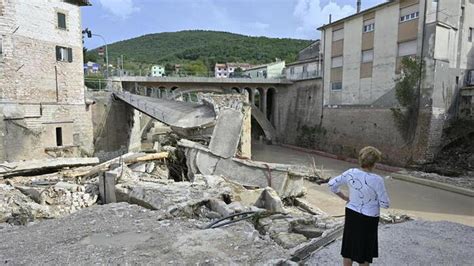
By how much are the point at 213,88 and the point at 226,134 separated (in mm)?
20305

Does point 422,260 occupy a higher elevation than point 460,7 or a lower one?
lower

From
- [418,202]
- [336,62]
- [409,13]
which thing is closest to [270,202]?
[418,202]

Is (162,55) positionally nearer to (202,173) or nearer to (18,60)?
(18,60)

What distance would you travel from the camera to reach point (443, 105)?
66.2ft

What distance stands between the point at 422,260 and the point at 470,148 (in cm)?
1935

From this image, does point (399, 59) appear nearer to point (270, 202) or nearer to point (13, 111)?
point (270, 202)

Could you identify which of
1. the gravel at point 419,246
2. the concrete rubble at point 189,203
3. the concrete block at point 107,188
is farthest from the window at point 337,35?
the gravel at point 419,246

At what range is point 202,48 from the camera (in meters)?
93.2

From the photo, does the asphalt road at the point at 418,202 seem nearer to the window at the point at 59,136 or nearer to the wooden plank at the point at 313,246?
the wooden plank at the point at 313,246

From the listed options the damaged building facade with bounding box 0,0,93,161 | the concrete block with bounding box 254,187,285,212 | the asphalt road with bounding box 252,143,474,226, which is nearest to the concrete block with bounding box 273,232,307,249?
the concrete block with bounding box 254,187,285,212

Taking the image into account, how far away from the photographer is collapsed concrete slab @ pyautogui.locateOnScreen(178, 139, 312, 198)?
11281 millimetres

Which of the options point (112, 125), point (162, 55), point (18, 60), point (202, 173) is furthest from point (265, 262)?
point (162, 55)

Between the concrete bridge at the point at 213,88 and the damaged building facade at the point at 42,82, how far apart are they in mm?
7631

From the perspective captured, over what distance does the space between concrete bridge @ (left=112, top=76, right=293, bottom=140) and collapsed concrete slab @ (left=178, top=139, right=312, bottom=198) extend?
14.7 m
